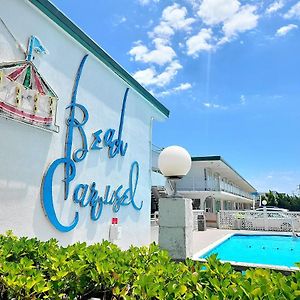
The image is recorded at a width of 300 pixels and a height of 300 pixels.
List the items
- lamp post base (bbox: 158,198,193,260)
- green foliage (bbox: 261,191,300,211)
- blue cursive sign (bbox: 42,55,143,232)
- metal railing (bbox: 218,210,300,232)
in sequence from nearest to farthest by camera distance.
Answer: lamp post base (bbox: 158,198,193,260)
blue cursive sign (bbox: 42,55,143,232)
metal railing (bbox: 218,210,300,232)
green foliage (bbox: 261,191,300,211)

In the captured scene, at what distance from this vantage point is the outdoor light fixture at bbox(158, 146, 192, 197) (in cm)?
498

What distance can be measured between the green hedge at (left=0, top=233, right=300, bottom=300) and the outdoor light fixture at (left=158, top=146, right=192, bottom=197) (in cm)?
210

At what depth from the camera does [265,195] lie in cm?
5912

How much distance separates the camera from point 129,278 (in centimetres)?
241

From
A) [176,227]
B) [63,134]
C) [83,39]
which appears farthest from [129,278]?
[83,39]

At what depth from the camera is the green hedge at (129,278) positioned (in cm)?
185

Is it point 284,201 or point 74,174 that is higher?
point 284,201

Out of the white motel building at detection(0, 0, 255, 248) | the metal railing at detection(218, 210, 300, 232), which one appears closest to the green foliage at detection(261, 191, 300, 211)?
the metal railing at detection(218, 210, 300, 232)

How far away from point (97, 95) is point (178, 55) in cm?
444

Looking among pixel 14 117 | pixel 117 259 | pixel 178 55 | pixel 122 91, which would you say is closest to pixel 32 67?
pixel 14 117

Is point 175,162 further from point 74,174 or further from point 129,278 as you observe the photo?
point 129,278

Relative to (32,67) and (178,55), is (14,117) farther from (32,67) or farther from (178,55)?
(178,55)

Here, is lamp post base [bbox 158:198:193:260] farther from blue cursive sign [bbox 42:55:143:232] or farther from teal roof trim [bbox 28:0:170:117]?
teal roof trim [bbox 28:0:170:117]

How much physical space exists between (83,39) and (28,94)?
230 centimetres
